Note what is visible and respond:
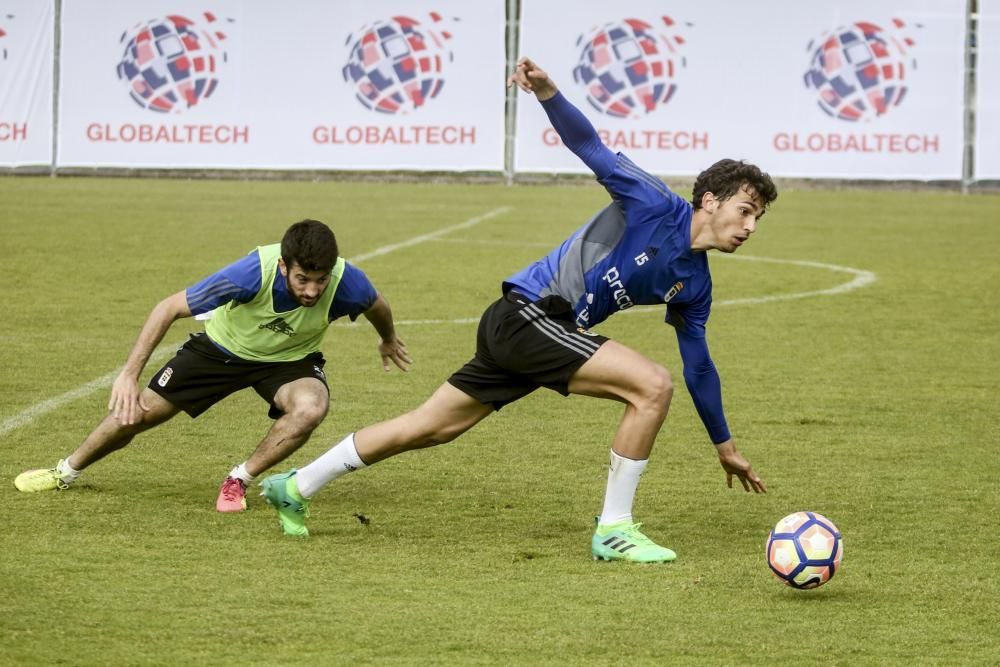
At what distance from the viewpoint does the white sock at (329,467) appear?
21.0 ft

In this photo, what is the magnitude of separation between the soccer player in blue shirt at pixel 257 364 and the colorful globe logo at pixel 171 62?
63.1 ft

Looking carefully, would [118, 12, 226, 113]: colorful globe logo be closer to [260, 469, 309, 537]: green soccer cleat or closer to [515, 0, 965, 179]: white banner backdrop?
A: [515, 0, 965, 179]: white banner backdrop

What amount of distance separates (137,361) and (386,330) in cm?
122

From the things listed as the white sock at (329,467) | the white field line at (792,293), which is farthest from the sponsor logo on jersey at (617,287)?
the white field line at (792,293)

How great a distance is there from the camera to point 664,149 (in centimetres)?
2555

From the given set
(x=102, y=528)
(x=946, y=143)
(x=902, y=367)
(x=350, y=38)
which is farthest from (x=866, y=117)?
(x=102, y=528)

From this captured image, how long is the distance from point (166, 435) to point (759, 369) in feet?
13.3

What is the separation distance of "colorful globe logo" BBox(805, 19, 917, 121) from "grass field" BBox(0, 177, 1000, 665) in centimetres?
1062

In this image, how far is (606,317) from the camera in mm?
6316

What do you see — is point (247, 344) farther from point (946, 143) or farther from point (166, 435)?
point (946, 143)

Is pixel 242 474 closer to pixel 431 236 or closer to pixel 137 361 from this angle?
pixel 137 361

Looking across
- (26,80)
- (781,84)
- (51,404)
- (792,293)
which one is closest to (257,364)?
(51,404)

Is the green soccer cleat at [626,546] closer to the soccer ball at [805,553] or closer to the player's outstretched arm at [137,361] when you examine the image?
the soccer ball at [805,553]

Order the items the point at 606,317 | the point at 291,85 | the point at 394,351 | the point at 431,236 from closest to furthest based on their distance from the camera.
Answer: the point at 606,317
the point at 394,351
the point at 431,236
the point at 291,85
